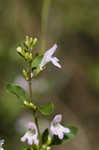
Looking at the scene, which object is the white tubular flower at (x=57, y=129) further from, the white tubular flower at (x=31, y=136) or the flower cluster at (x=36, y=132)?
the white tubular flower at (x=31, y=136)

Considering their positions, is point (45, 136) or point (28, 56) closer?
point (28, 56)

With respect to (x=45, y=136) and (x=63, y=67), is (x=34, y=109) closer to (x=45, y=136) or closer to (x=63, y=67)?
(x=45, y=136)

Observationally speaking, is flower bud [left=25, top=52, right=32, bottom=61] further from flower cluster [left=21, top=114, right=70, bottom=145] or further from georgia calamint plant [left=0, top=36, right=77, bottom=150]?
flower cluster [left=21, top=114, right=70, bottom=145]

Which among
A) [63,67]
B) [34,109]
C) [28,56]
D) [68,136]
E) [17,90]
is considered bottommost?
[68,136]

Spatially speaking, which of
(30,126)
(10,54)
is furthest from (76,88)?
(30,126)

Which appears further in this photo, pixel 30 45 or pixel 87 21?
pixel 87 21

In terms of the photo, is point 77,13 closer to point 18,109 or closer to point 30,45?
point 18,109

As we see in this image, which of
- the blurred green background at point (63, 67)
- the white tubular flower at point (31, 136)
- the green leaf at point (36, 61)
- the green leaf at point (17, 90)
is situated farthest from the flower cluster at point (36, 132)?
the blurred green background at point (63, 67)

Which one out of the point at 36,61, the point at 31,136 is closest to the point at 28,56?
the point at 36,61
